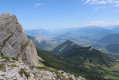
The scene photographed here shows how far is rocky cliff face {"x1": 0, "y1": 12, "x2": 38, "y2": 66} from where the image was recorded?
83988mm

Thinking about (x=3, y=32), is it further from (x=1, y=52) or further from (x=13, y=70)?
(x=13, y=70)

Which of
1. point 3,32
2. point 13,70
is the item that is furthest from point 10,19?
point 13,70

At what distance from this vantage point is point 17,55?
9150 centimetres

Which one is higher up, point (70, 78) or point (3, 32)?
point (3, 32)

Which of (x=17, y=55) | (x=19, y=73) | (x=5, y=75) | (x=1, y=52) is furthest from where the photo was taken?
(x=17, y=55)

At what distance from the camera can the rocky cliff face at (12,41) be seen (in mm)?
83988

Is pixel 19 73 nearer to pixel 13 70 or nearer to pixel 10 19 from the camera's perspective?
pixel 13 70

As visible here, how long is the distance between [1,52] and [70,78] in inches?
1934

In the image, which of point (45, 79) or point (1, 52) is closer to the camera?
point (45, 79)

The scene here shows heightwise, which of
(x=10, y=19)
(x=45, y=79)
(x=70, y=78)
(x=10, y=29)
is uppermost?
(x=10, y=19)

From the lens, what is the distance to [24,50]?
328 ft

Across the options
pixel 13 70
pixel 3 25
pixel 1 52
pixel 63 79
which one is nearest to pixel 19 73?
pixel 13 70

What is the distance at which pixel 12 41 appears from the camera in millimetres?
92750

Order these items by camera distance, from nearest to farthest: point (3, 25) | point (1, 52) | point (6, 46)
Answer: point (1, 52) → point (6, 46) → point (3, 25)
